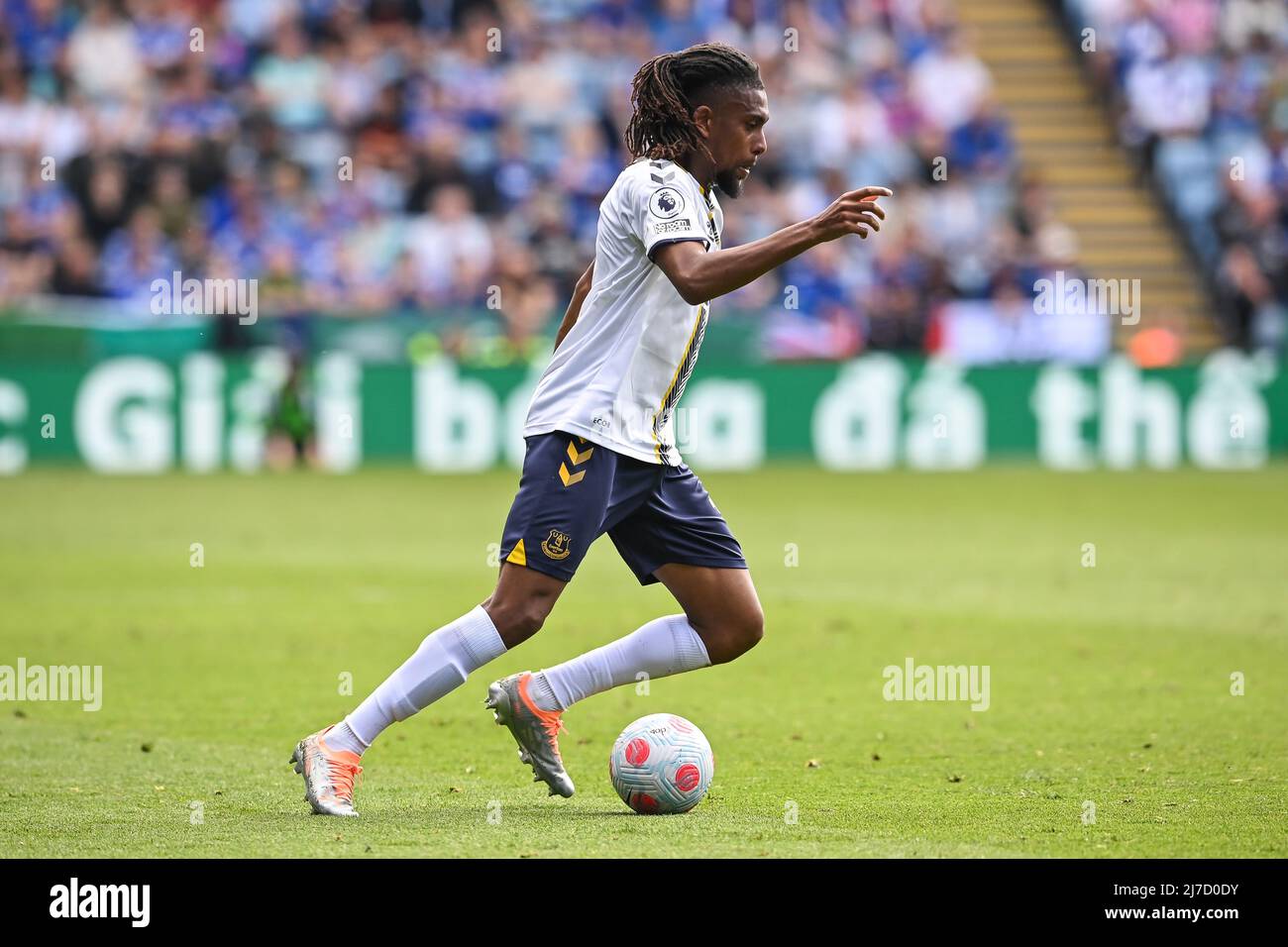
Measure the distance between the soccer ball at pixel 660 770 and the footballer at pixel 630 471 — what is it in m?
0.27

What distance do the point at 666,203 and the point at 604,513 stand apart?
0.97 meters

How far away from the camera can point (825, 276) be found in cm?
2347

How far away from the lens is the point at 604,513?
607 centimetres

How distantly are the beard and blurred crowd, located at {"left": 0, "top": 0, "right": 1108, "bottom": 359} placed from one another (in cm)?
1517

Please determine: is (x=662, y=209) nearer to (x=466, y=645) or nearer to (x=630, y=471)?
(x=630, y=471)

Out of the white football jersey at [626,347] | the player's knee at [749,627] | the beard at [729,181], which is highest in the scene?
the beard at [729,181]

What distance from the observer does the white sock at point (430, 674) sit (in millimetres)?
6031

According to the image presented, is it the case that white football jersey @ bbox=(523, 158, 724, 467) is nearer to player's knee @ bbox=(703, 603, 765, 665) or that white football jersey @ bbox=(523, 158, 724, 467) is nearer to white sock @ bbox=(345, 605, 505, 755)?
player's knee @ bbox=(703, 603, 765, 665)

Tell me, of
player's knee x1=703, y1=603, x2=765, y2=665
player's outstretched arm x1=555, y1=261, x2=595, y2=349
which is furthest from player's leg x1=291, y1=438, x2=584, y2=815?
player's knee x1=703, y1=603, x2=765, y2=665

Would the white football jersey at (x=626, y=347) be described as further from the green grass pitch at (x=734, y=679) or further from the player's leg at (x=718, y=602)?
the green grass pitch at (x=734, y=679)
